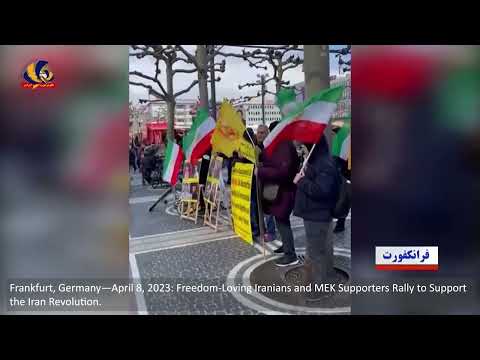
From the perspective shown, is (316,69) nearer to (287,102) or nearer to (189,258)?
(287,102)

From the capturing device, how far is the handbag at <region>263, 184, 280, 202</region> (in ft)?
15.3

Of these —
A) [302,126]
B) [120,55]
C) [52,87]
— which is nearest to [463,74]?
[302,126]

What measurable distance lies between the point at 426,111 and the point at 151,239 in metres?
4.51

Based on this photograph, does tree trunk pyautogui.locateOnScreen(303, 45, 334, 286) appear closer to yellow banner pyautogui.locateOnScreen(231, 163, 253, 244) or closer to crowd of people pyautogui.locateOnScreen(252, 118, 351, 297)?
crowd of people pyautogui.locateOnScreen(252, 118, 351, 297)

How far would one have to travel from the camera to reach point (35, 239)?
347cm

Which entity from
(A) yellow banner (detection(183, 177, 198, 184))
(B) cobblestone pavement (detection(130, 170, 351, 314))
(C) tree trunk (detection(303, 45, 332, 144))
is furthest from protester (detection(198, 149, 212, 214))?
(C) tree trunk (detection(303, 45, 332, 144))

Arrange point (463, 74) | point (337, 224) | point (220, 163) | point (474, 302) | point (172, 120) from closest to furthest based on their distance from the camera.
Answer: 1. point (463, 74)
2. point (474, 302)
3. point (337, 224)
4. point (220, 163)
5. point (172, 120)

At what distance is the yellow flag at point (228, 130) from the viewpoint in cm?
469

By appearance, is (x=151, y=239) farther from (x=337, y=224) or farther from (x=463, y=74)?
(x=463, y=74)

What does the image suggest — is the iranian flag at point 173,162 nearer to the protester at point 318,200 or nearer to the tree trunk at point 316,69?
the tree trunk at point 316,69

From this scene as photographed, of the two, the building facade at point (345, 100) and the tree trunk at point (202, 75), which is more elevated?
the tree trunk at point (202, 75)

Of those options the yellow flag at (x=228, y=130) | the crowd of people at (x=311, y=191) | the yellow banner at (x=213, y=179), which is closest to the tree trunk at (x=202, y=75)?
the yellow banner at (x=213, y=179)

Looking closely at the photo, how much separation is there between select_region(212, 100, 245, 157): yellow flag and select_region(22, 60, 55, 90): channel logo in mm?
2040

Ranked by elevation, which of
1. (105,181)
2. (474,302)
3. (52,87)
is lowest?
(474,302)
